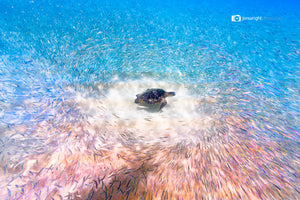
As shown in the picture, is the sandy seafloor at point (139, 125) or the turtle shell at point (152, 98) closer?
the sandy seafloor at point (139, 125)

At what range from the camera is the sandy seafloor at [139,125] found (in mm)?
2074

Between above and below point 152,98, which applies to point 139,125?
below

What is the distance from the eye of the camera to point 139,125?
326cm

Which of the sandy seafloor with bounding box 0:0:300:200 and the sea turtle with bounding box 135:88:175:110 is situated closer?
the sandy seafloor with bounding box 0:0:300:200

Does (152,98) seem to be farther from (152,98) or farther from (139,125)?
(139,125)

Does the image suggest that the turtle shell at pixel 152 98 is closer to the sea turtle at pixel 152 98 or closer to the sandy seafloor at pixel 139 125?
the sea turtle at pixel 152 98

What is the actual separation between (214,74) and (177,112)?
292 centimetres

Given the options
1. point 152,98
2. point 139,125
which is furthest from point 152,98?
point 139,125

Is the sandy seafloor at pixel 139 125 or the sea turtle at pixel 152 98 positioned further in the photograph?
the sea turtle at pixel 152 98

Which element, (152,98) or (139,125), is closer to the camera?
(139,125)

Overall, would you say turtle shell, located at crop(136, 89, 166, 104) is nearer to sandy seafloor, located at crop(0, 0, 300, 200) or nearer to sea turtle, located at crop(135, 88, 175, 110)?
sea turtle, located at crop(135, 88, 175, 110)

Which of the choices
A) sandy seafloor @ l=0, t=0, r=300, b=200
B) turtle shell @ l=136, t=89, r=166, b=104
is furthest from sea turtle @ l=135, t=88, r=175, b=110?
sandy seafloor @ l=0, t=0, r=300, b=200

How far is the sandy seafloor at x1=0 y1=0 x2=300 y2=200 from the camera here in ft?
6.81

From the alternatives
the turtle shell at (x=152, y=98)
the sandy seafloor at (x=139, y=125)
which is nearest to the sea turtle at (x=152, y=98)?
the turtle shell at (x=152, y=98)
